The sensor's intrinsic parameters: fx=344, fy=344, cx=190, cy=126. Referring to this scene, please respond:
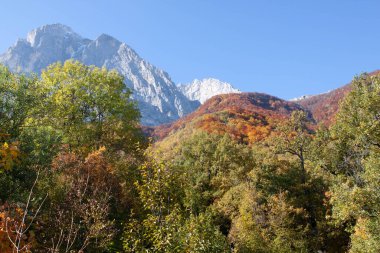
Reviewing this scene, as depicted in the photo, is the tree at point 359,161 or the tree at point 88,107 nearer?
the tree at point 359,161

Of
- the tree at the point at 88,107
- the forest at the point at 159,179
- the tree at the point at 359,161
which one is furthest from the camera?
the tree at the point at 88,107

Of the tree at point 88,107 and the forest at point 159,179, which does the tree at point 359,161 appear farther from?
the tree at point 88,107

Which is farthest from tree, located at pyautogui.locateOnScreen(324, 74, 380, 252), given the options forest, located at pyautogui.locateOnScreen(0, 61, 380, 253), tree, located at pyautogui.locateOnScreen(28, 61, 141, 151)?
tree, located at pyautogui.locateOnScreen(28, 61, 141, 151)

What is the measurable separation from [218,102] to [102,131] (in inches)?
6333

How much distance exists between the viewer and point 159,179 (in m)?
13.9

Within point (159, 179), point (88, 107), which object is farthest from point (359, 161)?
point (159, 179)

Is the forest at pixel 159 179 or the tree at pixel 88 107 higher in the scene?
the tree at pixel 88 107

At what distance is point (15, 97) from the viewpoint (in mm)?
23922

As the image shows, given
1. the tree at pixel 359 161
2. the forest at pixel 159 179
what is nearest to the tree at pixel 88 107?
the forest at pixel 159 179

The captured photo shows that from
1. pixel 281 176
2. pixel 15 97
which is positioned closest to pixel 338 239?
pixel 281 176

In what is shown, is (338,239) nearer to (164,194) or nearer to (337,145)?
(337,145)

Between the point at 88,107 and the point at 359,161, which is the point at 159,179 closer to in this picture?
the point at 88,107

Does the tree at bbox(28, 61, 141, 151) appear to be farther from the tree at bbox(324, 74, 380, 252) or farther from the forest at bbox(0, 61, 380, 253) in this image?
the tree at bbox(324, 74, 380, 252)

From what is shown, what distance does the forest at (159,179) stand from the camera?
48.5 ft
